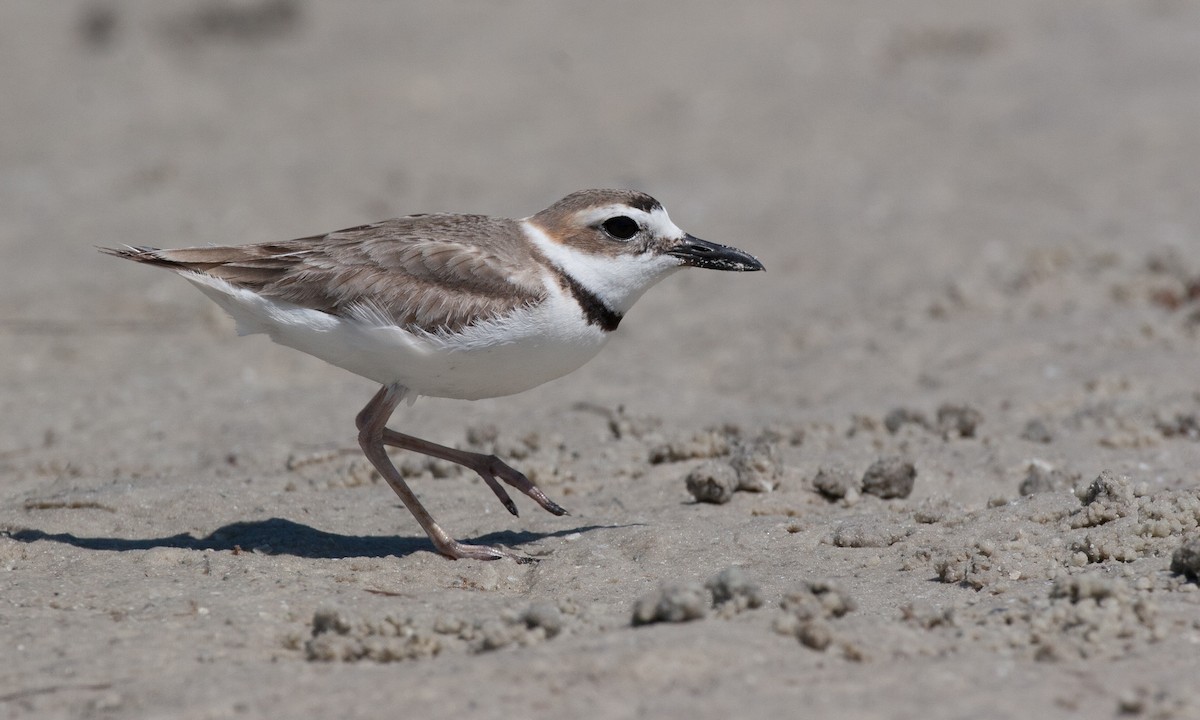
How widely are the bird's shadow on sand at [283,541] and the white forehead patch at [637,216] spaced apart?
1.28m

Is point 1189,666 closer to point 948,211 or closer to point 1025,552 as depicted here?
point 1025,552

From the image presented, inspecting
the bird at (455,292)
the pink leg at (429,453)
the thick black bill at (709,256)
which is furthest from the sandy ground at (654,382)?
the thick black bill at (709,256)

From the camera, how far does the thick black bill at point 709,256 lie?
18.3 ft

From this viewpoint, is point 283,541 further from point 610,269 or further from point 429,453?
point 610,269

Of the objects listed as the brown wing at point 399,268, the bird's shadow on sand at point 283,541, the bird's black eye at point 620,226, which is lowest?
the bird's shadow on sand at point 283,541

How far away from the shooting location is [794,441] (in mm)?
6855

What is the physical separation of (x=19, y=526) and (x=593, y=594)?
2.45m

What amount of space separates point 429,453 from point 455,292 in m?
0.86

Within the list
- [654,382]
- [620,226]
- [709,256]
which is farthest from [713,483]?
[654,382]

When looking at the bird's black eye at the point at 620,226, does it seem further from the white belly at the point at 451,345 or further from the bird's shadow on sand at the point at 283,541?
the bird's shadow on sand at the point at 283,541

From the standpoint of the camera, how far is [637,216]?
217 inches

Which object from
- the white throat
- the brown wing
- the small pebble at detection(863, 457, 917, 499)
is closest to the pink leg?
the brown wing

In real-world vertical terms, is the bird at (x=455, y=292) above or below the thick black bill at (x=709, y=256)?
below

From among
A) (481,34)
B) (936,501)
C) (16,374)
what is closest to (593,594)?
(936,501)
